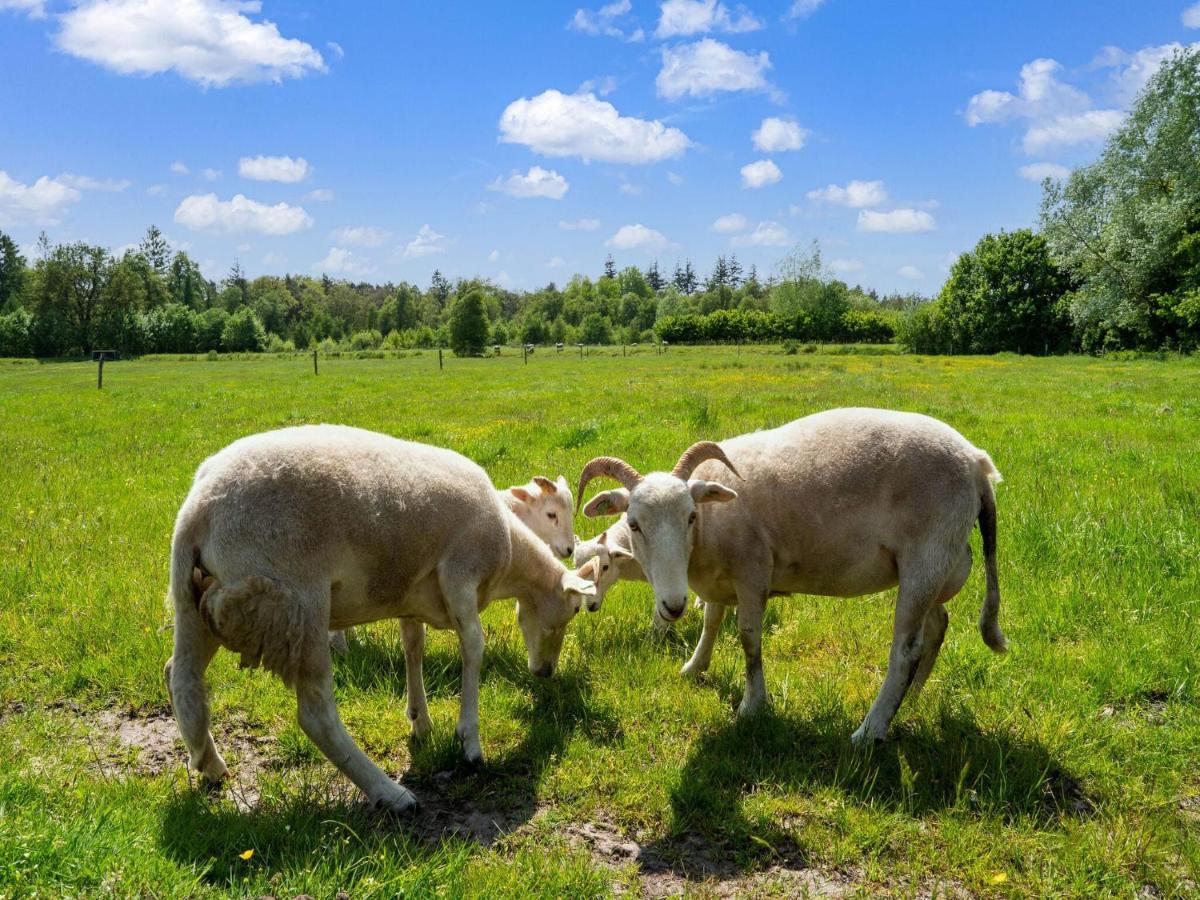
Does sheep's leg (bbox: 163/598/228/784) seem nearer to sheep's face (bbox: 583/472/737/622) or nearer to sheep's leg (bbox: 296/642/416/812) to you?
sheep's leg (bbox: 296/642/416/812)

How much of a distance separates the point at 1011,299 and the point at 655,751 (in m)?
74.8

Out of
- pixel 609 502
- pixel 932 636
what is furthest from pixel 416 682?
pixel 932 636

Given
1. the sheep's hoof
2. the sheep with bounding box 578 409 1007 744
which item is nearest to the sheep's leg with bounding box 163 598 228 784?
the sheep's hoof

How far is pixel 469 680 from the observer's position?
5.05m

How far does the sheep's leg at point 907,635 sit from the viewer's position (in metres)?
5.18

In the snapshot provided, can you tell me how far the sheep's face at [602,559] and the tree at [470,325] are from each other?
73.1 m

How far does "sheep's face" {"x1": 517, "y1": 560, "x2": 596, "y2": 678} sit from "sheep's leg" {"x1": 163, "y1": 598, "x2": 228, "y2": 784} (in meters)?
2.46

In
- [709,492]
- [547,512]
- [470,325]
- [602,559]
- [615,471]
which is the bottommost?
[602,559]

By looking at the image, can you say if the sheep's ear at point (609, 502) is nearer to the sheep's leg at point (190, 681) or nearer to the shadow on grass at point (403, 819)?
the shadow on grass at point (403, 819)

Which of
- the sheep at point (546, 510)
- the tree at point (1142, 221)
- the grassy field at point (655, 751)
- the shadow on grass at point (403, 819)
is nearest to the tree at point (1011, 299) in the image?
the tree at point (1142, 221)

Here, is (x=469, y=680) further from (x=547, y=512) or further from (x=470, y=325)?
(x=470, y=325)

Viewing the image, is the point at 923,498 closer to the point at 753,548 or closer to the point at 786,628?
the point at 753,548

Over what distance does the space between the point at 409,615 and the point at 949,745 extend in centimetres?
362

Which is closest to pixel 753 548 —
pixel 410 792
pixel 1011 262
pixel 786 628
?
pixel 786 628
